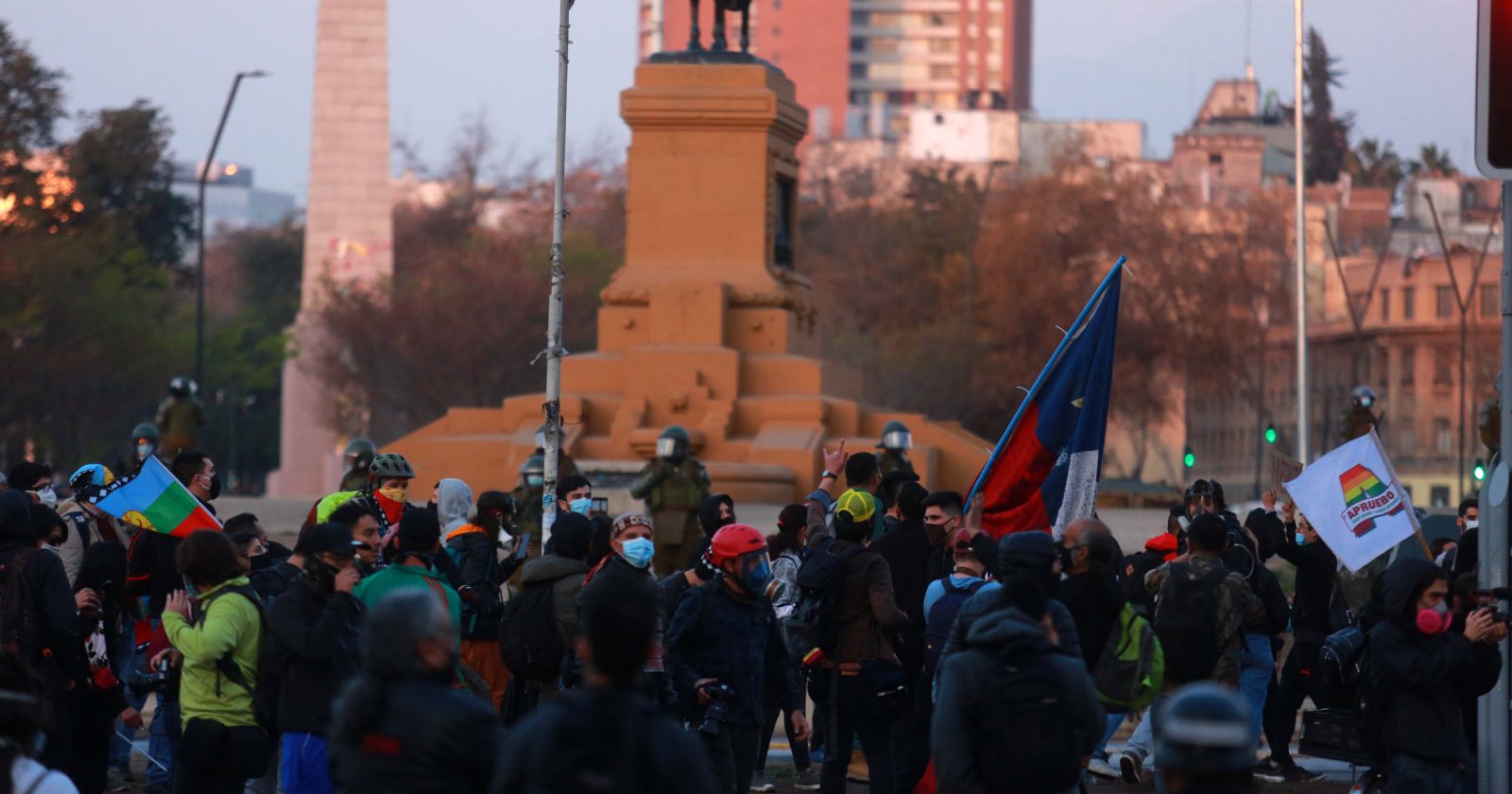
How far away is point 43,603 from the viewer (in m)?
9.97

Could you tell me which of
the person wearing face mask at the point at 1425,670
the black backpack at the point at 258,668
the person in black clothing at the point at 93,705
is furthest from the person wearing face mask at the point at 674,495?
the person wearing face mask at the point at 1425,670

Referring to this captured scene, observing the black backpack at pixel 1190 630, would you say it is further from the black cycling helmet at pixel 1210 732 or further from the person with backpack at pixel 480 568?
the black cycling helmet at pixel 1210 732

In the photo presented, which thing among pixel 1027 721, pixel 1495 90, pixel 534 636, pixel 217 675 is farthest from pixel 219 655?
pixel 1495 90

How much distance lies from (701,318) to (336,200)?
29.6 metres

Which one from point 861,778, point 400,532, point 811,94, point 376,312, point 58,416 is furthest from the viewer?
point 811,94

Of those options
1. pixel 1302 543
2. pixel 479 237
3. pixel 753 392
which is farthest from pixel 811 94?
pixel 1302 543

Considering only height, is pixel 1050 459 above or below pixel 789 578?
above

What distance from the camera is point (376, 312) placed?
55.4m

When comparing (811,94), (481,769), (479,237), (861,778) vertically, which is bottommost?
(861,778)

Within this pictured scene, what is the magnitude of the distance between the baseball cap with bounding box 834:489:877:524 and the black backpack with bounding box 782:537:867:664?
130mm

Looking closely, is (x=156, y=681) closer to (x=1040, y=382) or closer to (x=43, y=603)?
(x=43, y=603)

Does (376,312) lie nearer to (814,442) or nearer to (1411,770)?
(814,442)

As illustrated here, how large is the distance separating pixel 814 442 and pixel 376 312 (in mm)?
32581

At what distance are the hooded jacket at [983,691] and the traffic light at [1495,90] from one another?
9.43 feet
